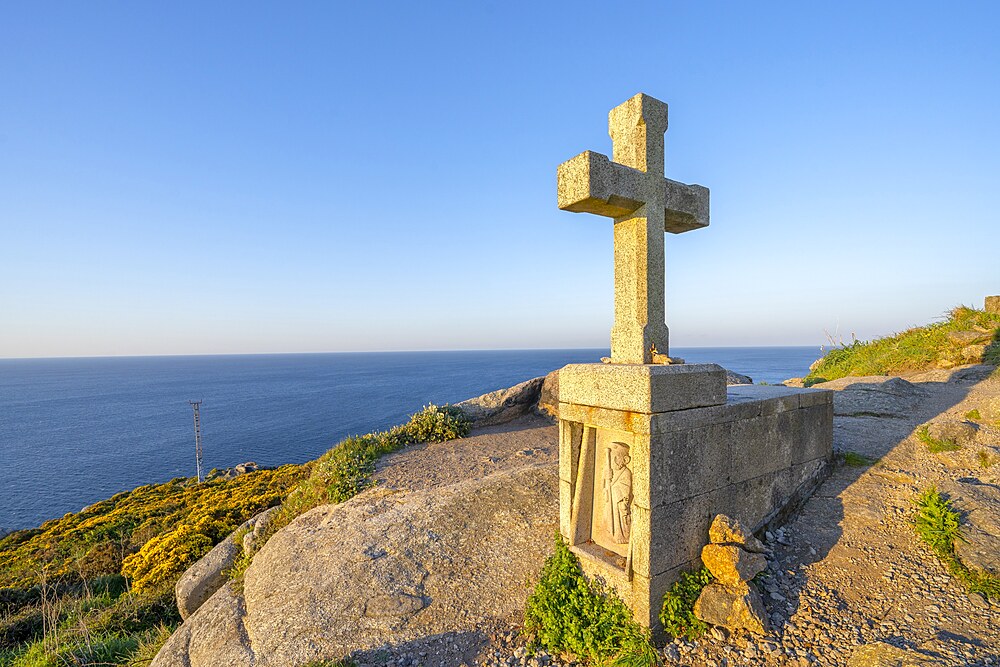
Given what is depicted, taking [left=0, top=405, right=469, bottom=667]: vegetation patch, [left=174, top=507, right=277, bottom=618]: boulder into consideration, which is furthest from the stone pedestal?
[left=174, top=507, right=277, bottom=618]: boulder

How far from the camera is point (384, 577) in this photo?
257 inches

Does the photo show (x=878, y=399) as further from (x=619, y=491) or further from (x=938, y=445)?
(x=619, y=491)

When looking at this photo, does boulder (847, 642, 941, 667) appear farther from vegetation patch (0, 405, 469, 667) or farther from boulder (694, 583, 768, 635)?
vegetation patch (0, 405, 469, 667)

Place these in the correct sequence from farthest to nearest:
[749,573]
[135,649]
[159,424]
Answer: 1. [159,424]
2. [135,649]
3. [749,573]

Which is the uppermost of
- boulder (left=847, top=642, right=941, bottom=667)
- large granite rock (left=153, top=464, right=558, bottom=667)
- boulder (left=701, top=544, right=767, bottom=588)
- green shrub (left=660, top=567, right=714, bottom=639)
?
boulder (left=701, top=544, right=767, bottom=588)

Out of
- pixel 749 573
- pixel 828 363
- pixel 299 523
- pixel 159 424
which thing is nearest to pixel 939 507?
pixel 749 573

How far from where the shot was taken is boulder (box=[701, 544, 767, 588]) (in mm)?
4785

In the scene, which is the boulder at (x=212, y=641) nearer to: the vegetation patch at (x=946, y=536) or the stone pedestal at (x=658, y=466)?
the stone pedestal at (x=658, y=466)

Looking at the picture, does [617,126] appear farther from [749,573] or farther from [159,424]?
[159,424]

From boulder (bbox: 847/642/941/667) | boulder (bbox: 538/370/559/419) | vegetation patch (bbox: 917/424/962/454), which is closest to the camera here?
boulder (bbox: 847/642/941/667)

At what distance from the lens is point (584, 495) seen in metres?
5.65

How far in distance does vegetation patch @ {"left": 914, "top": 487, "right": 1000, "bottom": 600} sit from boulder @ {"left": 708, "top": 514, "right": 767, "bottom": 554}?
192 cm

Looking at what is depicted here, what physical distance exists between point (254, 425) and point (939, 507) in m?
67.6

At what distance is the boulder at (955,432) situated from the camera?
24.9 ft
